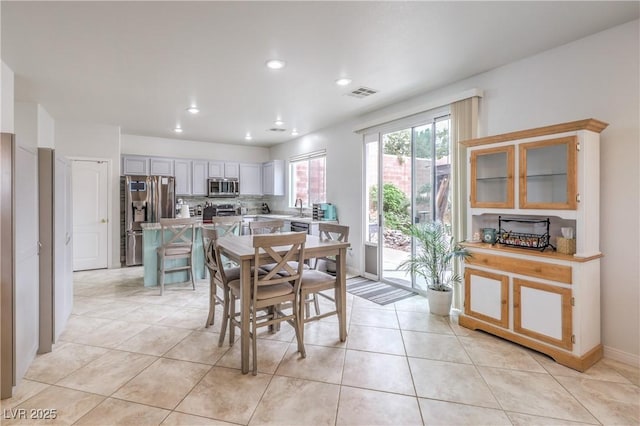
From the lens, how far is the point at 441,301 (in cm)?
346

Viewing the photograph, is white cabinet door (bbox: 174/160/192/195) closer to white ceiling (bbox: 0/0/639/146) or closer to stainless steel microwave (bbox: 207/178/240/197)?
stainless steel microwave (bbox: 207/178/240/197)

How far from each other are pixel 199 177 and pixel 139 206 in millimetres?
1496

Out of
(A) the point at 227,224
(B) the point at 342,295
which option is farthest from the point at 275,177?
(B) the point at 342,295

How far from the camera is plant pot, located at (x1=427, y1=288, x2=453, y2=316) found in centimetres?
345

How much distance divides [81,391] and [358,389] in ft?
6.26

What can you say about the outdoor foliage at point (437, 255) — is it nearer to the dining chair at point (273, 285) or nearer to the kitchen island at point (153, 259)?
the dining chair at point (273, 285)

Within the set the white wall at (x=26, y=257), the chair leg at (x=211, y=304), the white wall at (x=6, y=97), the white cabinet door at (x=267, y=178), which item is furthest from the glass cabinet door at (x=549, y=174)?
the white cabinet door at (x=267, y=178)

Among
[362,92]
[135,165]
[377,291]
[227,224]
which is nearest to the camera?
[362,92]

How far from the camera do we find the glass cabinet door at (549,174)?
2486mm

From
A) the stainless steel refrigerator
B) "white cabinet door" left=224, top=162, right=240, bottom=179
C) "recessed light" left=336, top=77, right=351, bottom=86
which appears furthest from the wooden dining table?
"white cabinet door" left=224, top=162, right=240, bottom=179

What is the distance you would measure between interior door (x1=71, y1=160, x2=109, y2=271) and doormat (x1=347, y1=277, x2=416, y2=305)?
4.67 meters

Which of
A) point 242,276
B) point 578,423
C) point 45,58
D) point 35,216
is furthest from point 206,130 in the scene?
point 578,423

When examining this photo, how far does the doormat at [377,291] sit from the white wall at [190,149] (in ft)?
14.8

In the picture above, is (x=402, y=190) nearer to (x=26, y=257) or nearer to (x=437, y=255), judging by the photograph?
(x=437, y=255)
